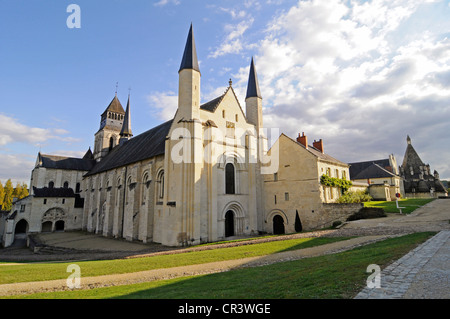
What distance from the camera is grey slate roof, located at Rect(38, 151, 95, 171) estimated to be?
4380 centimetres

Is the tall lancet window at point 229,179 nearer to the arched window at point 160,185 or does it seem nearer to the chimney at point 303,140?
the arched window at point 160,185

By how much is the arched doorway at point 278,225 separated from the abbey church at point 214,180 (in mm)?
106

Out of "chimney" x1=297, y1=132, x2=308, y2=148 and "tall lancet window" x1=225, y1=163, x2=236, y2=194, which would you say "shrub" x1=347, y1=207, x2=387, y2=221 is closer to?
"chimney" x1=297, y1=132, x2=308, y2=148

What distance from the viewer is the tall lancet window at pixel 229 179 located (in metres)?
23.4

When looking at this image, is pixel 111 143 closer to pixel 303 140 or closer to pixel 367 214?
pixel 303 140

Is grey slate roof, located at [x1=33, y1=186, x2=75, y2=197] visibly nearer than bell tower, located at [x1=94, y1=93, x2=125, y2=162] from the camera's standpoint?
Yes

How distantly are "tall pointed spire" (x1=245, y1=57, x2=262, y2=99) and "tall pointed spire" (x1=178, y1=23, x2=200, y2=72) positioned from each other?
7720 millimetres

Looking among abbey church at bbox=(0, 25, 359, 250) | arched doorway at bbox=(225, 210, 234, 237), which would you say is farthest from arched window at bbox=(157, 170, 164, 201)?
arched doorway at bbox=(225, 210, 234, 237)

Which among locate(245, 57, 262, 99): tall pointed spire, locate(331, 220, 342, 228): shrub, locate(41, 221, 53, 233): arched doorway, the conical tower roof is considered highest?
the conical tower roof

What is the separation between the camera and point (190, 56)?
22031 millimetres

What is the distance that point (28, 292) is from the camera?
8578mm

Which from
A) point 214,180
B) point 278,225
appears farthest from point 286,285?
point 278,225

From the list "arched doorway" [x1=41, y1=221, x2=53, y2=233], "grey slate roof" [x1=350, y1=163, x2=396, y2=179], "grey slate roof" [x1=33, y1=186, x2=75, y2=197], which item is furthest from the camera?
"grey slate roof" [x1=33, y1=186, x2=75, y2=197]
